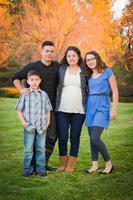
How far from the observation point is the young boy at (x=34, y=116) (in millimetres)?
4469

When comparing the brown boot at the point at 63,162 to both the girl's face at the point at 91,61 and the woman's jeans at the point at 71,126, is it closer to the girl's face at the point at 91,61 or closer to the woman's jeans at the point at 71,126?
the woman's jeans at the point at 71,126

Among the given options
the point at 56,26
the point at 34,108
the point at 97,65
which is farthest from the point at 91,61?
the point at 56,26

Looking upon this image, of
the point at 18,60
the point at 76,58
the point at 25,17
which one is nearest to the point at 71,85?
the point at 76,58

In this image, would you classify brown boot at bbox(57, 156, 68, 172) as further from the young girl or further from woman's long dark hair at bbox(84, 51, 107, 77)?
woman's long dark hair at bbox(84, 51, 107, 77)

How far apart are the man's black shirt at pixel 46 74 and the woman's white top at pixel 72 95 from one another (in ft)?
0.42

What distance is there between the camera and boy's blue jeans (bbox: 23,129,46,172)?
4.48 meters

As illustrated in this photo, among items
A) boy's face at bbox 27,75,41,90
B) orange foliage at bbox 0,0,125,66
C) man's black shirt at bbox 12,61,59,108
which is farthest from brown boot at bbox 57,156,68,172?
orange foliage at bbox 0,0,125,66

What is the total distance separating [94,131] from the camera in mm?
4578

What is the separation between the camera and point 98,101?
461 centimetres

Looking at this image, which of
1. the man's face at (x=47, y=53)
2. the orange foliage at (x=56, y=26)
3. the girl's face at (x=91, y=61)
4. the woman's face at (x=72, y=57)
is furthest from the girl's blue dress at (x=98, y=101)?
the orange foliage at (x=56, y=26)

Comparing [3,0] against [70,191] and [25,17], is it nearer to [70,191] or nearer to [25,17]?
[25,17]

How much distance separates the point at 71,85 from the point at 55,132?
1.71 feet

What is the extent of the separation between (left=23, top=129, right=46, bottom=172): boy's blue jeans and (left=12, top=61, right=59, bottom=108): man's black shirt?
1.34 ft

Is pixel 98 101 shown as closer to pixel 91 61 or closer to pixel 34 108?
pixel 91 61
